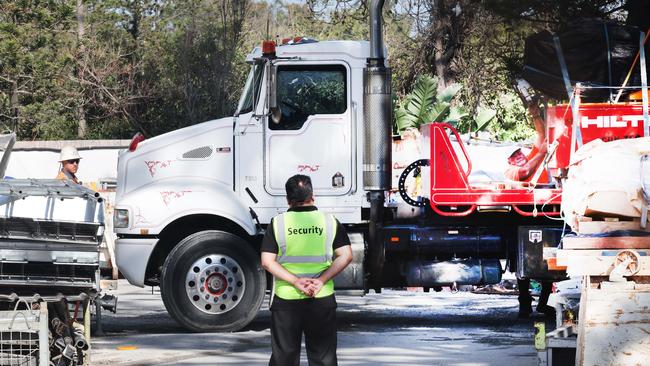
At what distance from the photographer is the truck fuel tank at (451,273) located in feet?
42.9

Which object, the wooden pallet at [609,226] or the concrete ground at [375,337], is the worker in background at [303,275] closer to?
the wooden pallet at [609,226]

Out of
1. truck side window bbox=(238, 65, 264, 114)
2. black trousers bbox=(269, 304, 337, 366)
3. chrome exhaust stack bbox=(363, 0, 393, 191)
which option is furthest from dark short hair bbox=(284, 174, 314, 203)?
truck side window bbox=(238, 65, 264, 114)

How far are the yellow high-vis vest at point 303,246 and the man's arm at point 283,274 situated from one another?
62mm

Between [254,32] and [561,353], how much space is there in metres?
42.6

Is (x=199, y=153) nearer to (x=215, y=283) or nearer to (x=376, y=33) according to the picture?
(x=215, y=283)

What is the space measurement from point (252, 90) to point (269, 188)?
1.09m

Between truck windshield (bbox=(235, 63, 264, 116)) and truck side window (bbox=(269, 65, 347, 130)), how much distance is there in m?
0.24

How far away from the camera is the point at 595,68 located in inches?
473

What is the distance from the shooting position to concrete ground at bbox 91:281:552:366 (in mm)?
10742

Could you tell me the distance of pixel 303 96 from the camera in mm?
12914

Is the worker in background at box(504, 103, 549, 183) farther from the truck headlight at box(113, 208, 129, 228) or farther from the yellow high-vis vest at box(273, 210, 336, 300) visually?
the yellow high-vis vest at box(273, 210, 336, 300)

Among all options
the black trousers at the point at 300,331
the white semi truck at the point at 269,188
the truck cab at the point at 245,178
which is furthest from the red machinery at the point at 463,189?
the black trousers at the point at 300,331

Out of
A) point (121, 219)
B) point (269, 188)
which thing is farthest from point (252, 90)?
point (121, 219)

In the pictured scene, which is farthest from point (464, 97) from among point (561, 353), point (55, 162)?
point (561, 353)
